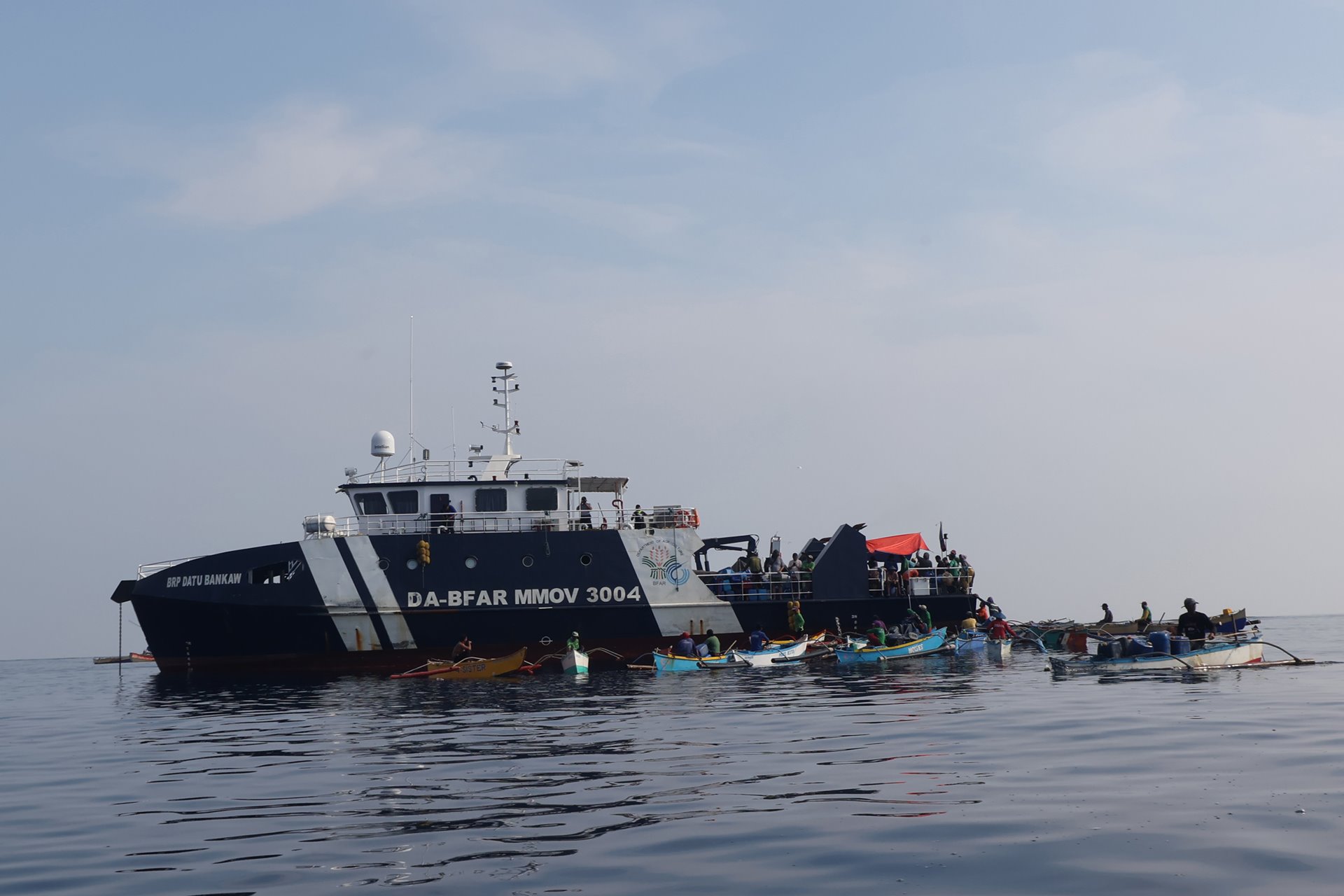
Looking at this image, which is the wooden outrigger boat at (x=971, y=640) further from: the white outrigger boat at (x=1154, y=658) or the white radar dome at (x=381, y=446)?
the white radar dome at (x=381, y=446)

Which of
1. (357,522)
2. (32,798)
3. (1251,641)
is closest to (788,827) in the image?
(32,798)

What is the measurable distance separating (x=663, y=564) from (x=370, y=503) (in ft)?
30.2

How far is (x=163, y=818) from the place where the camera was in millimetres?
12352

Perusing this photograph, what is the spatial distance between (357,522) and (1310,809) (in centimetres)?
2920

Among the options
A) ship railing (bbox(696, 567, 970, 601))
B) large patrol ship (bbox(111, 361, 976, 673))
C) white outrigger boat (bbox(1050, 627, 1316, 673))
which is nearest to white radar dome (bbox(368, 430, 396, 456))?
large patrol ship (bbox(111, 361, 976, 673))

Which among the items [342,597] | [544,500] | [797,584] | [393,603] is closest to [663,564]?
[544,500]

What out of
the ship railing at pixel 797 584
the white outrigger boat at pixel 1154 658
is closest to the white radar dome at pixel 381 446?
the ship railing at pixel 797 584

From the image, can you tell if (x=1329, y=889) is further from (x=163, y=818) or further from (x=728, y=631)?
(x=728, y=631)

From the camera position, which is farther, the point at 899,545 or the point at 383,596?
the point at 899,545

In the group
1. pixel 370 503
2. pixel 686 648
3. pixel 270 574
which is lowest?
pixel 686 648

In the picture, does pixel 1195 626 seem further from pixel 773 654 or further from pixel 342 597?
pixel 342 597

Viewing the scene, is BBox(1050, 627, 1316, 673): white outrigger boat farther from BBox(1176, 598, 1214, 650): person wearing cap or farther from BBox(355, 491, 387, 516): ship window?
BBox(355, 491, 387, 516): ship window

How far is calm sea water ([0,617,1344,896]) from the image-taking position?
9180 mm

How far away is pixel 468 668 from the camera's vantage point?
3148 cm
